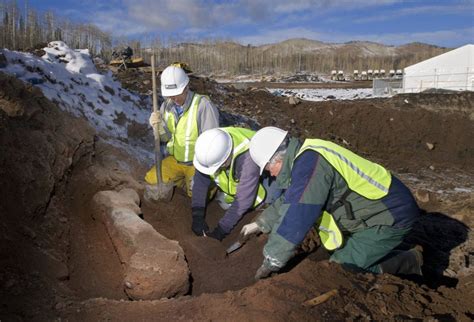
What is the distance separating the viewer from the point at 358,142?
12.6m

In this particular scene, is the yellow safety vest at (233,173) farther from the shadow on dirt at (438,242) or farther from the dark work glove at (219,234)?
the shadow on dirt at (438,242)

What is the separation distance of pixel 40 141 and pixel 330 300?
332 cm

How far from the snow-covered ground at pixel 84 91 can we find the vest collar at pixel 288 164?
3.18 metres

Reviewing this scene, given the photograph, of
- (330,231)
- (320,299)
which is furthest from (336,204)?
(320,299)

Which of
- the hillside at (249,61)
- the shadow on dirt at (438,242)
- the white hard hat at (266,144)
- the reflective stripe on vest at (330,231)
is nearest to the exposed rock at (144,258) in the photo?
the white hard hat at (266,144)

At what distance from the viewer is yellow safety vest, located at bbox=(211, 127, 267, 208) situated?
4.17 metres

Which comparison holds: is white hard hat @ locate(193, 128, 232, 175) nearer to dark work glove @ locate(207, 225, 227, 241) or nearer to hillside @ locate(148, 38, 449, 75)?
dark work glove @ locate(207, 225, 227, 241)

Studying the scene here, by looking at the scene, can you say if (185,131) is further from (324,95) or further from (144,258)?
(324,95)

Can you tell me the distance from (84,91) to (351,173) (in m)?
4.93

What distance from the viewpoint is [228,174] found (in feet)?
14.4

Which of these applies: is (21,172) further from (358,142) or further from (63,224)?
(358,142)

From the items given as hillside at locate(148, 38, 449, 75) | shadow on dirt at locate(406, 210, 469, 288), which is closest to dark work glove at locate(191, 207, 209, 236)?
shadow on dirt at locate(406, 210, 469, 288)

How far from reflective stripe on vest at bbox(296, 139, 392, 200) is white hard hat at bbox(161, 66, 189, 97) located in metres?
2.27

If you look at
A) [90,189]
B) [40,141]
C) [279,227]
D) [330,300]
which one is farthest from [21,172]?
[330,300]
